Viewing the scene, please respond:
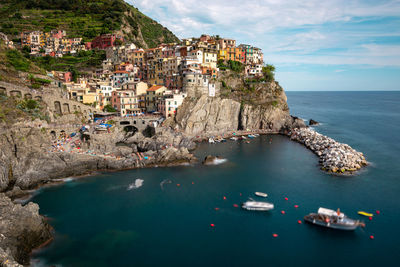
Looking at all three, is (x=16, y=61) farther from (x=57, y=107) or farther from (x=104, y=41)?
(x=104, y=41)

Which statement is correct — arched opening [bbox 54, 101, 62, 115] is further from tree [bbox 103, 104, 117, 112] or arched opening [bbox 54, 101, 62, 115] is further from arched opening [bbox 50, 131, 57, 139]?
tree [bbox 103, 104, 117, 112]

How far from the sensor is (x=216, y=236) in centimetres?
2870

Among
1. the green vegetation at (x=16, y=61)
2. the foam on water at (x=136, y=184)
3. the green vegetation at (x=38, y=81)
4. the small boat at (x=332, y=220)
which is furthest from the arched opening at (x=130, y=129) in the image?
the small boat at (x=332, y=220)

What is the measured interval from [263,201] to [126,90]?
5025 centimetres

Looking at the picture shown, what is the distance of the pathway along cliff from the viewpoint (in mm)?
26309

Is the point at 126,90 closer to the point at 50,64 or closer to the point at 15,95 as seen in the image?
the point at 15,95

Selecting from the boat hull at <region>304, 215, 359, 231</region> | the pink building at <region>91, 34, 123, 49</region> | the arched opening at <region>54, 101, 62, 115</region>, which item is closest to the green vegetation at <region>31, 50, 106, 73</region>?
the pink building at <region>91, 34, 123, 49</region>

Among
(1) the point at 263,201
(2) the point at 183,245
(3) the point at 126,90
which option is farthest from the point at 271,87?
(2) the point at 183,245

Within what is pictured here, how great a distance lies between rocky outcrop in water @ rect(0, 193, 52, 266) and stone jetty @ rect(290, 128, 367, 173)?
45.2 m

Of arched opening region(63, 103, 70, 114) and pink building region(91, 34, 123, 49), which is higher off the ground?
pink building region(91, 34, 123, 49)

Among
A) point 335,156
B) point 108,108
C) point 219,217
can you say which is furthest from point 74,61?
point 335,156

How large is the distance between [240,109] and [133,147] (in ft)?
118

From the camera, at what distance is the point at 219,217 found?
3231 cm

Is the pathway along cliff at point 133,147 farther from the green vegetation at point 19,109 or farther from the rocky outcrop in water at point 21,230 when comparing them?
the green vegetation at point 19,109
